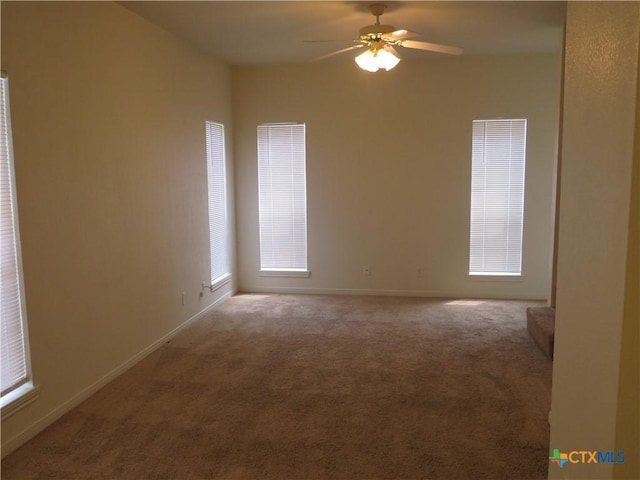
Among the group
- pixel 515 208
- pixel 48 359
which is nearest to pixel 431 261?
pixel 515 208

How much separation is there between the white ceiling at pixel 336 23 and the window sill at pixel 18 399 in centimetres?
277

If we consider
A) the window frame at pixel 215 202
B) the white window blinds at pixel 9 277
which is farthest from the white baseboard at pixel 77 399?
the window frame at pixel 215 202

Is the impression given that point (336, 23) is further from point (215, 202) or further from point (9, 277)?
point (9, 277)

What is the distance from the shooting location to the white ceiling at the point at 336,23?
3.94 m

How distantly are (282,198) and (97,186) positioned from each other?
9.88 feet

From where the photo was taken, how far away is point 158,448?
288 cm

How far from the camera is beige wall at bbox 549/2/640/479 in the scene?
129 centimetres

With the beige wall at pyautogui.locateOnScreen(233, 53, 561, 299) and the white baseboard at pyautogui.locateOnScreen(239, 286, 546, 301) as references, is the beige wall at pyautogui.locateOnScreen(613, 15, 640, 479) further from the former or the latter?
the white baseboard at pyautogui.locateOnScreen(239, 286, 546, 301)

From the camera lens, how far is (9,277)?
2.87 metres

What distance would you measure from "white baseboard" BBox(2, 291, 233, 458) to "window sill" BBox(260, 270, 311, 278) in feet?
5.34

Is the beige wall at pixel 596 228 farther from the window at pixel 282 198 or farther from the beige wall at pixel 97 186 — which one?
the window at pixel 282 198

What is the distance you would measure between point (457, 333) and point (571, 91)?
3.49m

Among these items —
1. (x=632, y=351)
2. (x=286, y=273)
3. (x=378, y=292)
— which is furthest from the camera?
(x=286, y=273)

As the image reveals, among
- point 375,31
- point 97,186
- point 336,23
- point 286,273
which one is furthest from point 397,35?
point 286,273
